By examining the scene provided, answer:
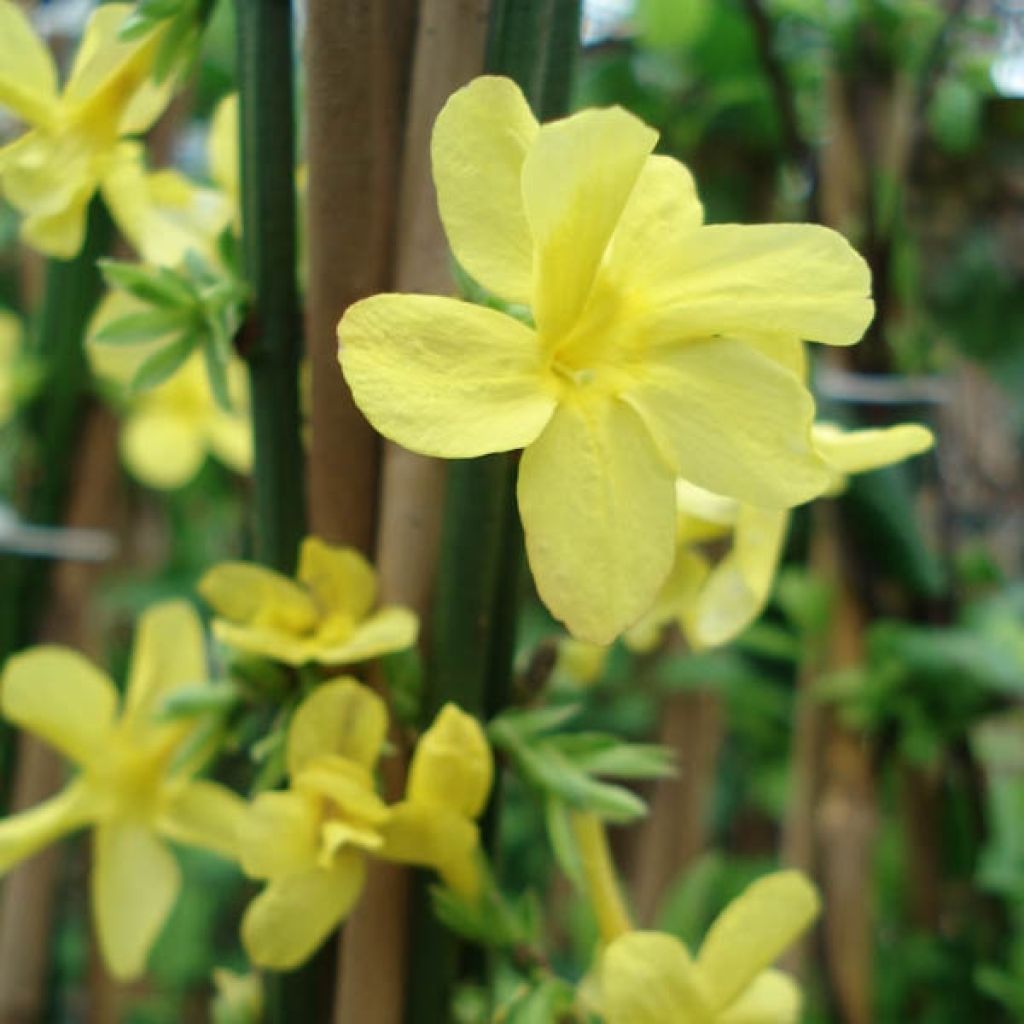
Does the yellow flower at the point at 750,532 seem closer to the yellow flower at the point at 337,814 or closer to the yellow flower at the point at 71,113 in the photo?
the yellow flower at the point at 337,814

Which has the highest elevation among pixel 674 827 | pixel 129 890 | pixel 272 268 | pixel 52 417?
pixel 272 268

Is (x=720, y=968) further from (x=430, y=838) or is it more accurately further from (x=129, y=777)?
(x=129, y=777)

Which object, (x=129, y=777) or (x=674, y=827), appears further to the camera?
(x=674, y=827)

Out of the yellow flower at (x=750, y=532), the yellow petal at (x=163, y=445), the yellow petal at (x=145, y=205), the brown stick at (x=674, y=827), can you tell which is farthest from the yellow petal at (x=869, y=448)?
the yellow petal at (x=163, y=445)

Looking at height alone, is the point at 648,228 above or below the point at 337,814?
above

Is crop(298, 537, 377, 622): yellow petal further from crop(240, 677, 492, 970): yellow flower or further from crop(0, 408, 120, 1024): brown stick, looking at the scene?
crop(0, 408, 120, 1024): brown stick

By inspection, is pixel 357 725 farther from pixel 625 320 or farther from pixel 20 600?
pixel 20 600

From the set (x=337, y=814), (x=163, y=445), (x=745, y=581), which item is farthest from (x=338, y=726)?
(x=163, y=445)
